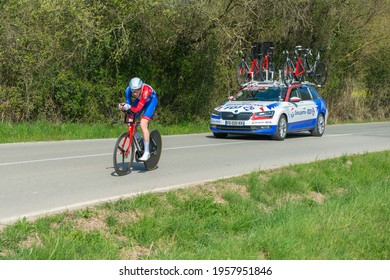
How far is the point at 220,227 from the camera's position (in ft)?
25.8

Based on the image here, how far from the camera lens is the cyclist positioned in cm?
1013

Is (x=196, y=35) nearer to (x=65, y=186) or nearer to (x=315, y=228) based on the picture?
(x=65, y=186)

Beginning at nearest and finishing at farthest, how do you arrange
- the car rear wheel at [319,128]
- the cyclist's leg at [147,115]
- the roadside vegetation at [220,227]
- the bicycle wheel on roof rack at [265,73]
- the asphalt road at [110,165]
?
1. the roadside vegetation at [220,227]
2. the asphalt road at [110,165]
3. the cyclist's leg at [147,115]
4. the car rear wheel at [319,128]
5. the bicycle wheel on roof rack at [265,73]

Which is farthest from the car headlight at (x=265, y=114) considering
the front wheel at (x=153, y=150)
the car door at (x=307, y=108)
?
the front wheel at (x=153, y=150)

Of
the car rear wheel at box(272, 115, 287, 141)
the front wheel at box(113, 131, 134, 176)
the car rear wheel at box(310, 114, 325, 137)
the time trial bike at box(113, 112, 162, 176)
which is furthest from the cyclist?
the car rear wheel at box(310, 114, 325, 137)

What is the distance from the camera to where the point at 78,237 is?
650 centimetres

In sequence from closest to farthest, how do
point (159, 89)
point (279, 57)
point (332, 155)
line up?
point (332, 155) < point (159, 89) < point (279, 57)

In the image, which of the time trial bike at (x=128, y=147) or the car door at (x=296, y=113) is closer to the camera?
the time trial bike at (x=128, y=147)

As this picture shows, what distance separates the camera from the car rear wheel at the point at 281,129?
1808 centimetres

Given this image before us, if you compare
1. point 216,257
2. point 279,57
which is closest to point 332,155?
point 216,257

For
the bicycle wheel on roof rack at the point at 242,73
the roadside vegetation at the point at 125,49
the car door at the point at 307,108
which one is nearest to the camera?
the roadside vegetation at the point at 125,49

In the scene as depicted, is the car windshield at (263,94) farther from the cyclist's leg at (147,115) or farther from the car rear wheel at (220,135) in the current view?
the cyclist's leg at (147,115)
